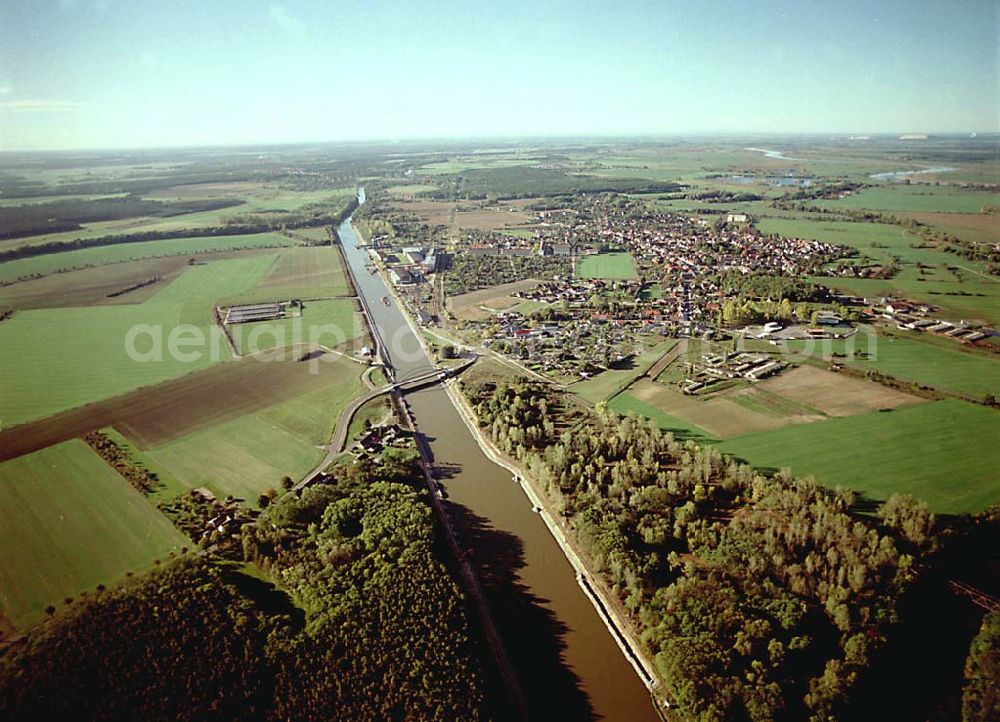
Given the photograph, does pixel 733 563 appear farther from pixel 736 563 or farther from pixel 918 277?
pixel 918 277

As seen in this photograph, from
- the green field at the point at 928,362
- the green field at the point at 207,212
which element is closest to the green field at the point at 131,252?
the green field at the point at 207,212

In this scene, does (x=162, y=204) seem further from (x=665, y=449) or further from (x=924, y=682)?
(x=924, y=682)

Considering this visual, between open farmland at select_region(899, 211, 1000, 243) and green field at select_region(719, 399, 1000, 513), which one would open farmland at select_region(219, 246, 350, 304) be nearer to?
green field at select_region(719, 399, 1000, 513)

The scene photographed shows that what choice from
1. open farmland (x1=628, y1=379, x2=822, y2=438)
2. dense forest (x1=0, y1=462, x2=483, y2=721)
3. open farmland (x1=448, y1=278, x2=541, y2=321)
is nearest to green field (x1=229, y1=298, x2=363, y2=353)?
open farmland (x1=448, y1=278, x2=541, y2=321)

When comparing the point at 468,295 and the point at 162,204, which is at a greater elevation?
the point at 162,204

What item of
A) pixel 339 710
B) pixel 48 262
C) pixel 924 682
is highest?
pixel 48 262

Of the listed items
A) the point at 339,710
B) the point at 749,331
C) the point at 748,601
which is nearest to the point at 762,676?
the point at 748,601
